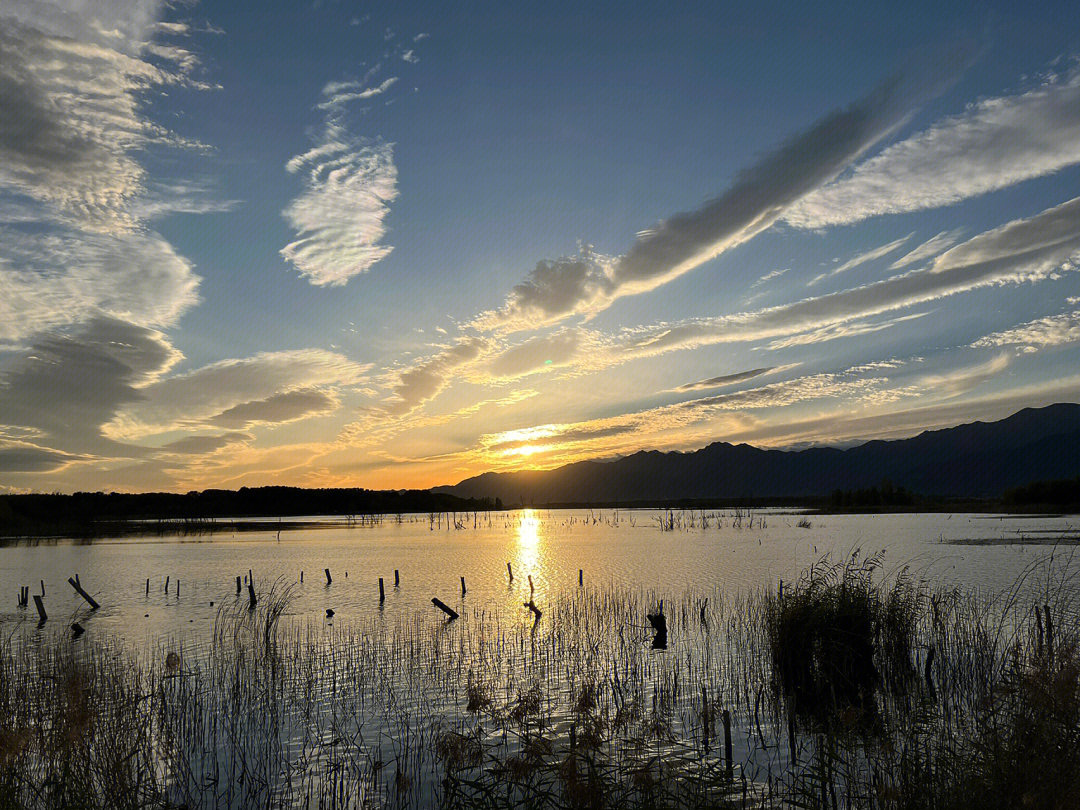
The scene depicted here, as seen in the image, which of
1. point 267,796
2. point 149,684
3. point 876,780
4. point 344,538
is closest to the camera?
point 876,780

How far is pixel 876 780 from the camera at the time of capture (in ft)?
36.2

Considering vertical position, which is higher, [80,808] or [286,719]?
[80,808]

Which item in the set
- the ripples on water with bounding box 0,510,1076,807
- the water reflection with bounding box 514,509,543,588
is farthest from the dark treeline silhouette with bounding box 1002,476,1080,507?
the water reflection with bounding box 514,509,543,588

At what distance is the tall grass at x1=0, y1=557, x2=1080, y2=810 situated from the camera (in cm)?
1045

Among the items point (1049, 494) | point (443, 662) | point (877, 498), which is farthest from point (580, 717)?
point (877, 498)

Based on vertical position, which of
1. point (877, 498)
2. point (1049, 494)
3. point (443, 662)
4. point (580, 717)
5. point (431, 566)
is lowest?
point (877, 498)

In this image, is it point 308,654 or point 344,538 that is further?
point 344,538

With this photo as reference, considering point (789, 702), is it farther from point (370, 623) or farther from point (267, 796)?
point (370, 623)

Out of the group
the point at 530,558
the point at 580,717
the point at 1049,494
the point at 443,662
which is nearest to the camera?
the point at 580,717

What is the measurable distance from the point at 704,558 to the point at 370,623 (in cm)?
3629

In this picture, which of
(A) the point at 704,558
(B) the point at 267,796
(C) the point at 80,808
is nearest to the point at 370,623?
(B) the point at 267,796

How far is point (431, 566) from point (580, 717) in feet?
166

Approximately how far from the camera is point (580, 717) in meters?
13.4

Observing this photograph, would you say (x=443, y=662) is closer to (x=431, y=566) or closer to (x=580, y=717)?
(x=580, y=717)
